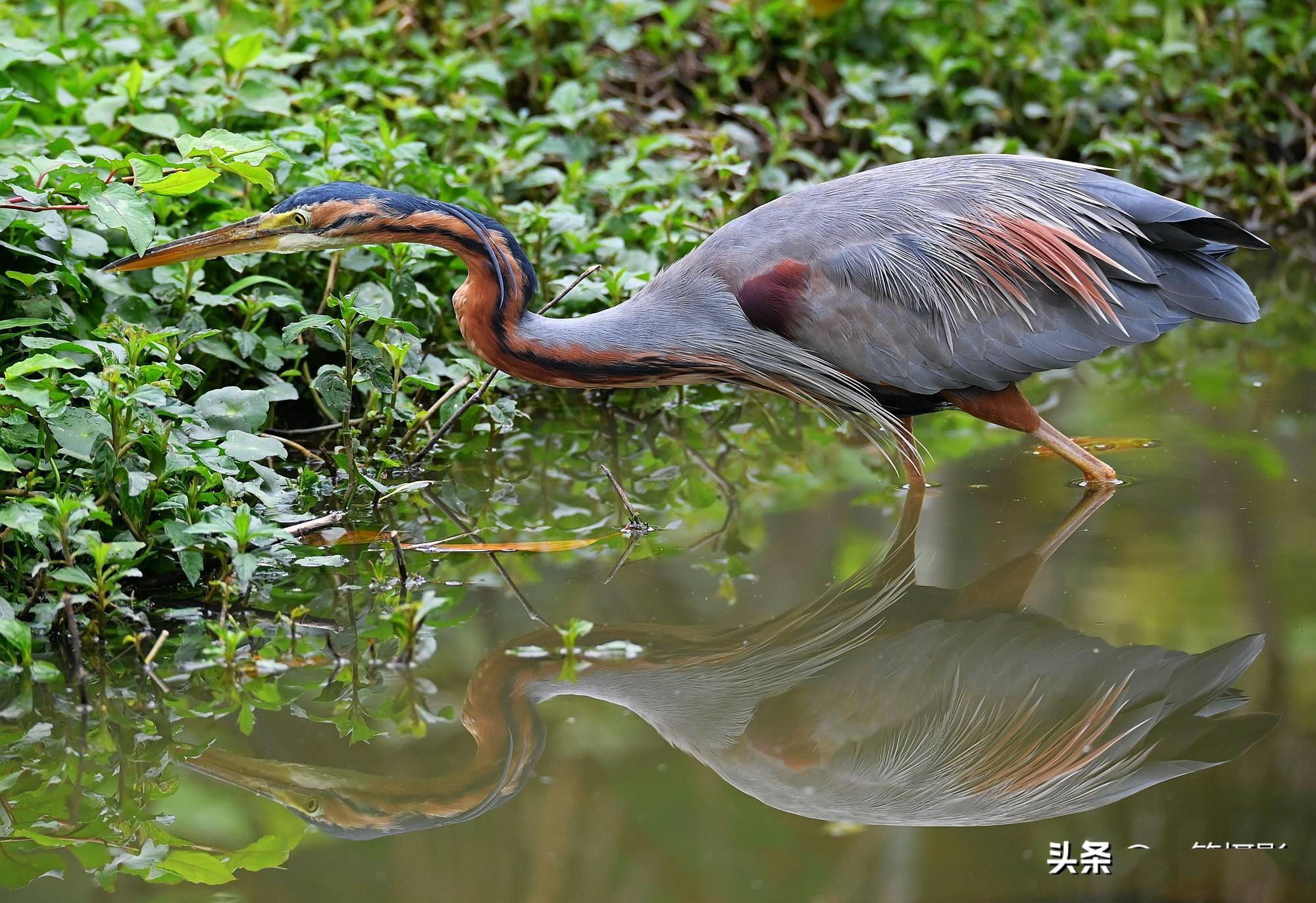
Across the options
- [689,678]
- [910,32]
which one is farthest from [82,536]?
[910,32]

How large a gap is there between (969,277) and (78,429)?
8.27 ft

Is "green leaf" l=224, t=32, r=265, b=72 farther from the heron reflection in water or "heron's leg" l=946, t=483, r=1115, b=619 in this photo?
"heron's leg" l=946, t=483, r=1115, b=619

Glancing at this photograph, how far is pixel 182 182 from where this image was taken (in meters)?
3.79

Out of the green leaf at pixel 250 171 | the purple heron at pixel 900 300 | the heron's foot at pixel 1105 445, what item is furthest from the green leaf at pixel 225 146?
the heron's foot at pixel 1105 445

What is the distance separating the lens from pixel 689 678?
3.31 meters

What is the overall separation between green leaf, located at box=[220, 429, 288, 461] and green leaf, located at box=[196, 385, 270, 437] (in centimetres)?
5

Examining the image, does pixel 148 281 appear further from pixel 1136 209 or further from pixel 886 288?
pixel 1136 209

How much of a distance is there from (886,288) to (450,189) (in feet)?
5.96

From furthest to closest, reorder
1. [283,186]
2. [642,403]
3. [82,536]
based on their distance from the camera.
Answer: [642,403]
[283,186]
[82,536]

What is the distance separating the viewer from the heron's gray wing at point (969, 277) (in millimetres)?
4180

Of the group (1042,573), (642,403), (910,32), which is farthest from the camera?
(910,32)

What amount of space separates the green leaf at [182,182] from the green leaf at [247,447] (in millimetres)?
667

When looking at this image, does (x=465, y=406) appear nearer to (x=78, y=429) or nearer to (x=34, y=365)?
(x=78, y=429)

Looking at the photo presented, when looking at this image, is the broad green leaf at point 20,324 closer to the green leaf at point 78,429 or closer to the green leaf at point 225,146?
the green leaf at point 78,429
